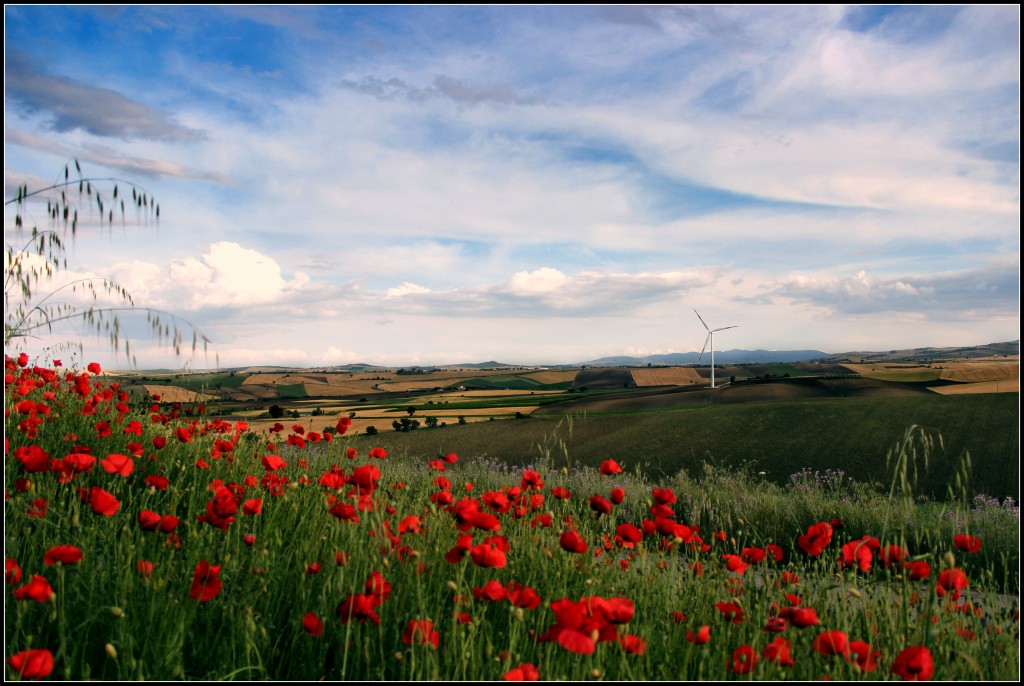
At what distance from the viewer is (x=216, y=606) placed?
9.90 ft

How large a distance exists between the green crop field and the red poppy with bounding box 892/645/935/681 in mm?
12405

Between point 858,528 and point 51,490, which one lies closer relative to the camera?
point 51,490

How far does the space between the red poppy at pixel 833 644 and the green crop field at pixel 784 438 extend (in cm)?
1225

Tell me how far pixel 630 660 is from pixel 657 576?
38.0 inches

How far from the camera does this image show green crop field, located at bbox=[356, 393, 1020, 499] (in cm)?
1722

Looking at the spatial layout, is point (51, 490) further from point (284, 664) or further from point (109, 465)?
point (284, 664)

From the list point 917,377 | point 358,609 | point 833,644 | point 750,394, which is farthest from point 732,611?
point 917,377

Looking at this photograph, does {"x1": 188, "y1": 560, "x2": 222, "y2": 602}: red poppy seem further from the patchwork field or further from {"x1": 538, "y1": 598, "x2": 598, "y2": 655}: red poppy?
the patchwork field

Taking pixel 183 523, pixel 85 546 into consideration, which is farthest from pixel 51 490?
pixel 85 546

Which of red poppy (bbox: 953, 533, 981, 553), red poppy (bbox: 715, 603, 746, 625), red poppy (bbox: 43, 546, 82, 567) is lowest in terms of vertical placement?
red poppy (bbox: 715, 603, 746, 625)

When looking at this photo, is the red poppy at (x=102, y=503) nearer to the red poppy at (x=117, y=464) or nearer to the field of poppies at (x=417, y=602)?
the field of poppies at (x=417, y=602)

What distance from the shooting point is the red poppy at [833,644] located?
2.31 meters

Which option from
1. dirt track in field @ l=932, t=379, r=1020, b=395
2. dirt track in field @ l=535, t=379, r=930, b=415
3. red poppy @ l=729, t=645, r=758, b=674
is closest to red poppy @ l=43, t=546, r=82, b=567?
red poppy @ l=729, t=645, r=758, b=674

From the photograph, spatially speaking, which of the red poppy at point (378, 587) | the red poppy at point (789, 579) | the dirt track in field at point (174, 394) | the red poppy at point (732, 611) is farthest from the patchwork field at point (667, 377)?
the red poppy at point (378, 587)
